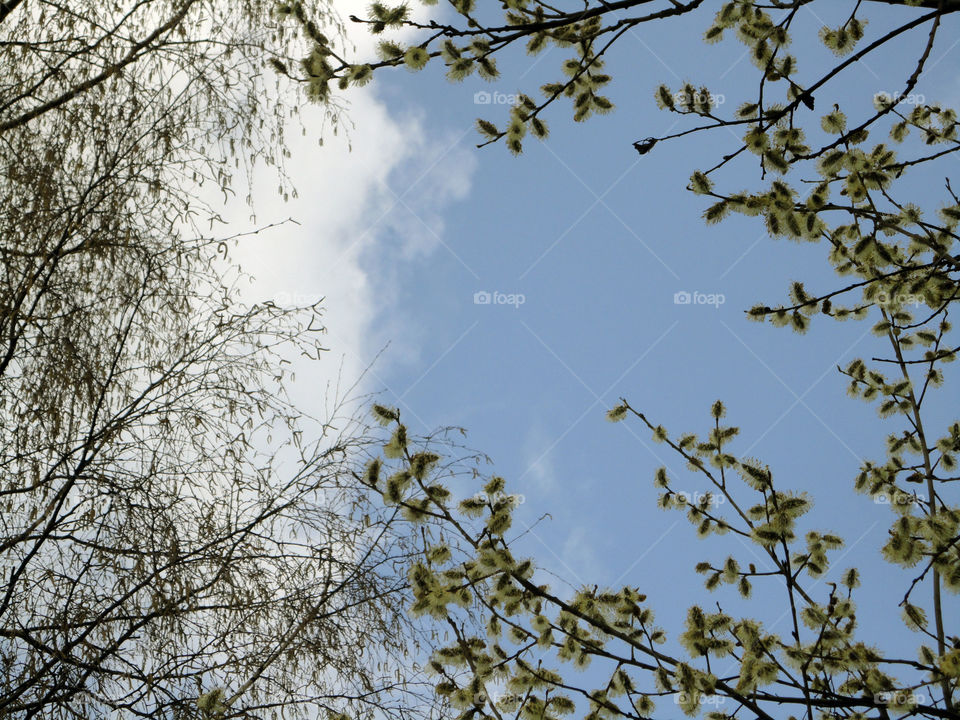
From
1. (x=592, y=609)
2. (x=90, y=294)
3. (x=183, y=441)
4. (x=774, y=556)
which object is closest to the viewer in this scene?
(x=592, y=609)

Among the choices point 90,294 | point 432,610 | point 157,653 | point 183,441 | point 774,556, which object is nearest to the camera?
point 432,610

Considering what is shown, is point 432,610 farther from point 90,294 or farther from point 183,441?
point 90,294

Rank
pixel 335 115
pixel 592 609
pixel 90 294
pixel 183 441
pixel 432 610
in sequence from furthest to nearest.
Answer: pixel 335 115 < pixel 90 294 < pixel 183 441 < pixel 592 609 < pixel 432 610

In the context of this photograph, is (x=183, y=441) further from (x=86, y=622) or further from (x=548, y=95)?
(x=548, y=95)

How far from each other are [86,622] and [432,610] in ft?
4.18

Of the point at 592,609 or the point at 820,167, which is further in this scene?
the point at 820,167

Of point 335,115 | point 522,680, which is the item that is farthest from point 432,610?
point 335,115

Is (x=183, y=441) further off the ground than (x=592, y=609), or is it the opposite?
(x=183, y=441)

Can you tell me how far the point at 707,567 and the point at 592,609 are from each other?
0.51 meters

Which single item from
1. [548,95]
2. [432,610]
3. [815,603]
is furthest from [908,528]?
[548,95]

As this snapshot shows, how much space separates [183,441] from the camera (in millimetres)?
2697

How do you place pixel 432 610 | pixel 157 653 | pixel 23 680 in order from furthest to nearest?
pixel 157 653 → pixel 23 680 → pixel 432 610

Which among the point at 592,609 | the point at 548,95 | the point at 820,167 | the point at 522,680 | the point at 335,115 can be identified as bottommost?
the point at 522,680

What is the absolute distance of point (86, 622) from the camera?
2.39 m
